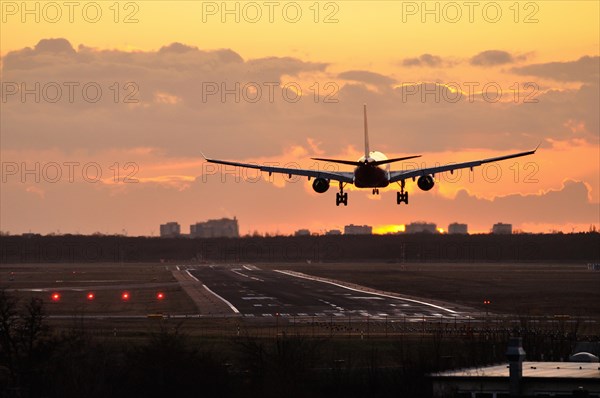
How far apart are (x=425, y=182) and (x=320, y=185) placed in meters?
9.40

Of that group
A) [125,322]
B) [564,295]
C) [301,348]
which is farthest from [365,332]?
[564,295]

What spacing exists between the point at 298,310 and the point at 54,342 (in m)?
65.6

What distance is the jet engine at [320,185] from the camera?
352ft

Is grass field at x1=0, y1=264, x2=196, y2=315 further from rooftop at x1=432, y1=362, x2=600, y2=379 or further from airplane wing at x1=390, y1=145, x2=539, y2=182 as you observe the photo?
rooftop at x1=432, y1=362, x2=600, y2=379

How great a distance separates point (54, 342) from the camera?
75188 millimetres

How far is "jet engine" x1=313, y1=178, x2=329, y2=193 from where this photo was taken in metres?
107

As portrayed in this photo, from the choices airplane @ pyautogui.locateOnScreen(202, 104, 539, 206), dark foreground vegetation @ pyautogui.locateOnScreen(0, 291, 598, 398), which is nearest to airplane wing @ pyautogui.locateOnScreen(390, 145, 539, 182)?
airplane @ pyautogui.locateOnScreen(202, 104, 539, 206)

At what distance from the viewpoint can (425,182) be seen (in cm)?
10825

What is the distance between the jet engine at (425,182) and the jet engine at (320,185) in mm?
8216

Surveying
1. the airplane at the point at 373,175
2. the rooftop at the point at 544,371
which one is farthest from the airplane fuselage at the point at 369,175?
the rooftop at the point at 544,371

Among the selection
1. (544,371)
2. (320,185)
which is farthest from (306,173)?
(544,371)

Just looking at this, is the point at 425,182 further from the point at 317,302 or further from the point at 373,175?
the point at 317,302

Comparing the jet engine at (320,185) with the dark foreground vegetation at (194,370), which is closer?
the dark foreground vegetation at (194,370)

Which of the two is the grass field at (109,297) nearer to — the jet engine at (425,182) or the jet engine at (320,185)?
the jet engine at (320,185)
